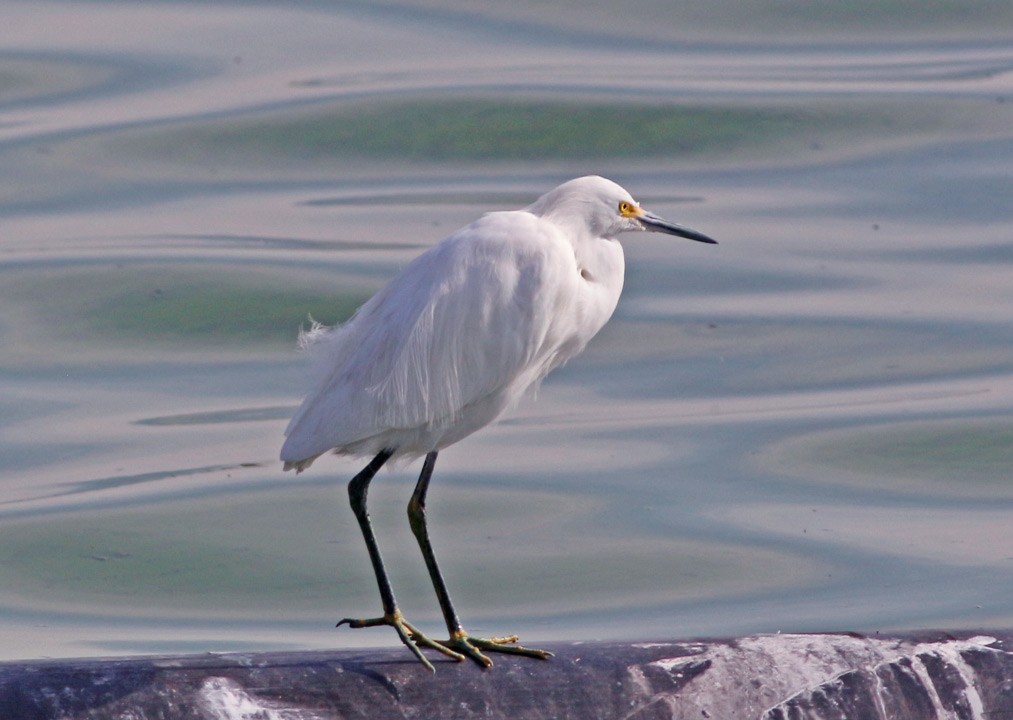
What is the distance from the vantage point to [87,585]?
6012 millimetres

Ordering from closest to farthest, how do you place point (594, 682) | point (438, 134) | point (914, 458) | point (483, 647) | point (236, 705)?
point (236, 705), point (594, 682), point (483, 647), point (914, 458), point (438, 134)

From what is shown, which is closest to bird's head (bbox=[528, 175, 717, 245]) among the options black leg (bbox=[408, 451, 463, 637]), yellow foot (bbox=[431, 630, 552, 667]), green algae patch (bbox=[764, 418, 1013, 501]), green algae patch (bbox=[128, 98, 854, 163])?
black leg (bbox=[408, 451, 463, 637])

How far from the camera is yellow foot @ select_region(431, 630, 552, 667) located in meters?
3.14

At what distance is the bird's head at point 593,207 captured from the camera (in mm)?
3404

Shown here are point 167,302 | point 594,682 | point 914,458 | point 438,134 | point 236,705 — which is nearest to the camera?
point 236,705

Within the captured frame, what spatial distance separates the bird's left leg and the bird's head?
1.89ft

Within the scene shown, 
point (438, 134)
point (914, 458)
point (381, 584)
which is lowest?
point (914, 458)

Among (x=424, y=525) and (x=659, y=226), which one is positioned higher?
(x=659, y=226)

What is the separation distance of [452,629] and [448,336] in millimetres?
576

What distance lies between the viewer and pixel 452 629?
3307 mm

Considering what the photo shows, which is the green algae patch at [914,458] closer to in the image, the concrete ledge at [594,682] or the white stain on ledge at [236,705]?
the concrete ledge at [594,682]

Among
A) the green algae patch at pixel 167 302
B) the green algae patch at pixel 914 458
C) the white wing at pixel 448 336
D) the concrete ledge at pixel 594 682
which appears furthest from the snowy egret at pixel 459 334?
the green algae patch at pixel 167 302

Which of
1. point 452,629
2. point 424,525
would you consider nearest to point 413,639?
point 452,629

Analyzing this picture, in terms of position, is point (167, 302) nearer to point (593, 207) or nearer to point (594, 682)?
point (593, 207)
